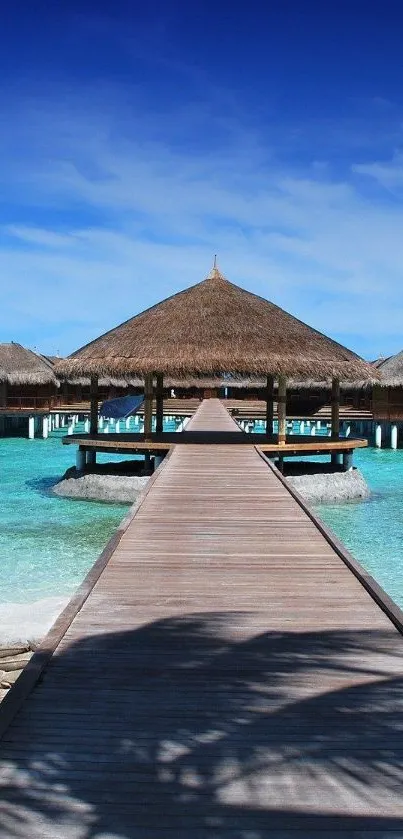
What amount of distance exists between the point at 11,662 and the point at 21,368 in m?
26.7

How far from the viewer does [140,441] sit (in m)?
16.0

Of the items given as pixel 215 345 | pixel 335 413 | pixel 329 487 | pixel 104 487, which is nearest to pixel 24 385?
Result: pixel 104 487

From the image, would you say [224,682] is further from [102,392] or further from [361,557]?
[102,392]

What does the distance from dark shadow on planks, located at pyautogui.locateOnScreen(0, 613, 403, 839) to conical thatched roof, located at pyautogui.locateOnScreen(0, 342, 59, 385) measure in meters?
28.0

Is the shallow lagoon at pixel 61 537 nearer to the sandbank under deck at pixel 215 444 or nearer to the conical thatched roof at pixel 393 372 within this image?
the sandbank under deck at pixel 215 444

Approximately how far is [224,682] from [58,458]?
21400 millimetres

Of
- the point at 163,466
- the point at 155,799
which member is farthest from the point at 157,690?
the point at 163,466

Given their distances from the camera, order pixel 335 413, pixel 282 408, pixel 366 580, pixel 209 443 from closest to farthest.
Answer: pixel 366 580, pixel 209 443, pixel 282 408, pixel 335 413

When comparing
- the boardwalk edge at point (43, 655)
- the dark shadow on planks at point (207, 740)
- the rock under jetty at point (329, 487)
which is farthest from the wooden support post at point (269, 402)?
the dark shadow on planks at point (207, 740)

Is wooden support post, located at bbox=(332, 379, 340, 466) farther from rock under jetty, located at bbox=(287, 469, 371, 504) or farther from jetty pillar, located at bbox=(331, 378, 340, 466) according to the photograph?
rock under jetty, located at bbox=(287, 469, 371, 504)

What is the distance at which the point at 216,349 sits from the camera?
1580 cm

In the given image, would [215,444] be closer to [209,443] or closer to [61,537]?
[209,443]

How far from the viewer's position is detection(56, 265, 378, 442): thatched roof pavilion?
50.9ft

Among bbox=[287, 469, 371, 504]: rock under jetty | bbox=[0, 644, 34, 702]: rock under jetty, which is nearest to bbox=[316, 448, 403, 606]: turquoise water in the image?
bbox=[287, 469, 371, 504]: rock under jetty
